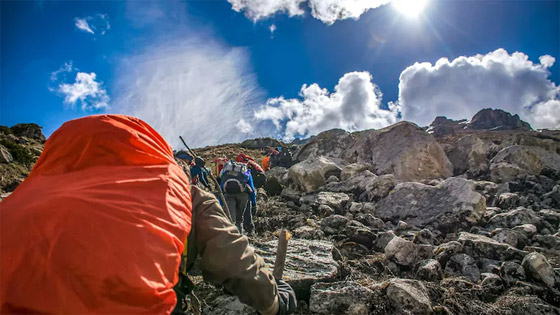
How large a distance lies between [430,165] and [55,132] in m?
12.8

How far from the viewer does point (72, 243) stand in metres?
1.13

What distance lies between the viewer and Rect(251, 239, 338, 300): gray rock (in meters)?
4.06

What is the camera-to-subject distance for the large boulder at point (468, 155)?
12492mm

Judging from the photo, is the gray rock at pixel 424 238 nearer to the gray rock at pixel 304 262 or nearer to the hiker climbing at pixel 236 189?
the gray rock at pixel 304 262

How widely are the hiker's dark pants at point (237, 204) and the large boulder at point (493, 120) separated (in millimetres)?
118864

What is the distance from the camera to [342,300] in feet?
11.7

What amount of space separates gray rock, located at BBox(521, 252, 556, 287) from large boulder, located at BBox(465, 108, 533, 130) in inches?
4679

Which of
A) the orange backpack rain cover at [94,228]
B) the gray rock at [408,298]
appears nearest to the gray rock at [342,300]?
the gray rock at [408,298]

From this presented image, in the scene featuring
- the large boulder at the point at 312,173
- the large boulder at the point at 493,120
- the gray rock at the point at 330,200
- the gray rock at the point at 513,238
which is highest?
the large boulder at the point at 493,120

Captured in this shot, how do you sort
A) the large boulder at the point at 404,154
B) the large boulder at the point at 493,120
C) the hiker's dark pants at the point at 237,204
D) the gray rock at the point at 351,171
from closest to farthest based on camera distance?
the hiker's dark pants at the point at 237,204 → the large boulder at the point at 404,154 → the gray rock at the point at 351,171 → the large boulder at the point at 493,120

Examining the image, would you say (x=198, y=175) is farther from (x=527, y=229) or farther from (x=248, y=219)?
(x=527, y=229)

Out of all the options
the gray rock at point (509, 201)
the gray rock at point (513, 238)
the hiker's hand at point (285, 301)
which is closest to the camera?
the hiker's hand at point (285, 301)

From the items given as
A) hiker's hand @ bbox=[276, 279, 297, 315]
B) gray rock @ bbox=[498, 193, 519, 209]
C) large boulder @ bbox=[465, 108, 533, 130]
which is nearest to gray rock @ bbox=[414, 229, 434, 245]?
gray rock @ bbox=[498, 193, 519, 209]

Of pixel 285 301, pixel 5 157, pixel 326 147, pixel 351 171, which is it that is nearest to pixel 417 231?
pixel 351 171
